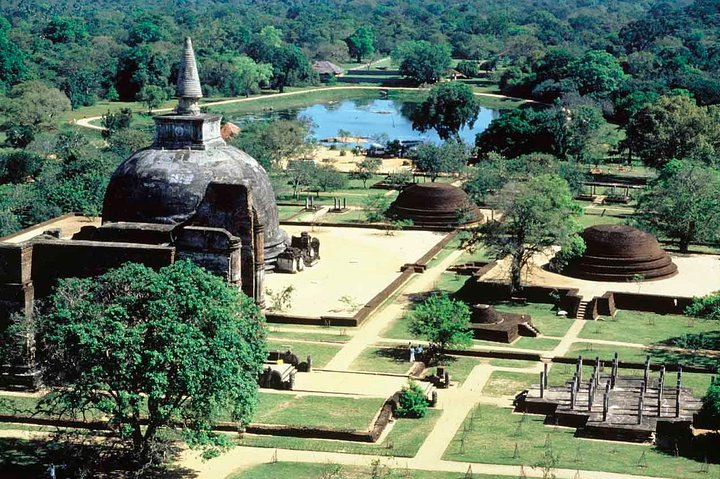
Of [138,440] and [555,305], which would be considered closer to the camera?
[138,440]

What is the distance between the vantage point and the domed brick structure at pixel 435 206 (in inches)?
2420

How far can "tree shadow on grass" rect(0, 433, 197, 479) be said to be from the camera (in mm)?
29219

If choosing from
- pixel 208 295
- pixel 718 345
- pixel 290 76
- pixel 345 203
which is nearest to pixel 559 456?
pixel 208 295

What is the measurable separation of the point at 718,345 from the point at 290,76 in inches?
3813

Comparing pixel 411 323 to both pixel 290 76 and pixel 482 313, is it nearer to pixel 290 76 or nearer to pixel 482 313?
pixel 482 313

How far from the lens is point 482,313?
143 ft

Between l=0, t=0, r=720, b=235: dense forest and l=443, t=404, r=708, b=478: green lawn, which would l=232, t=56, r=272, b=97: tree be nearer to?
l=0, t=0, r=720, b=235: dense forest

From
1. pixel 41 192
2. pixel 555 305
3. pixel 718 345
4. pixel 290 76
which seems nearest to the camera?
pixel 718 345

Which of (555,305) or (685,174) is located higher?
(685,174)

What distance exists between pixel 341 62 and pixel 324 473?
5369 inches

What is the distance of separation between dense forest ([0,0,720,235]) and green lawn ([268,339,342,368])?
2166 centimetres

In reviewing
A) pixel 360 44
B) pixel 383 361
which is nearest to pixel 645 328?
pixel 383 361

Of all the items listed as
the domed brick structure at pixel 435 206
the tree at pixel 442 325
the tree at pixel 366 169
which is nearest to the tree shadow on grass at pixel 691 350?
the tree at pixel 442 325

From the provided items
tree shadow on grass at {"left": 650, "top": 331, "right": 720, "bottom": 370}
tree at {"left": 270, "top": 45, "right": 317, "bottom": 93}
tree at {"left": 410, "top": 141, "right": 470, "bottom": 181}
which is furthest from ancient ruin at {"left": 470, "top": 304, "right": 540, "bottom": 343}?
tree at {"left": 270, "top": 45, "right": 317, "bottom": 93}
